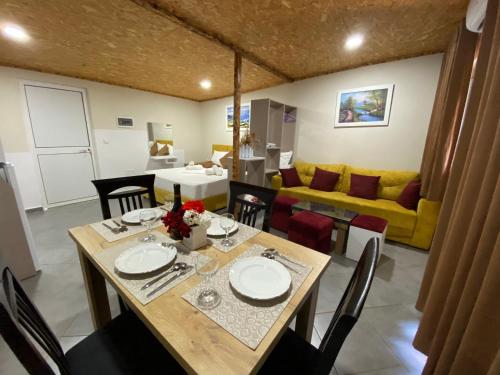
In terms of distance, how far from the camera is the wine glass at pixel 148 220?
1135 mm

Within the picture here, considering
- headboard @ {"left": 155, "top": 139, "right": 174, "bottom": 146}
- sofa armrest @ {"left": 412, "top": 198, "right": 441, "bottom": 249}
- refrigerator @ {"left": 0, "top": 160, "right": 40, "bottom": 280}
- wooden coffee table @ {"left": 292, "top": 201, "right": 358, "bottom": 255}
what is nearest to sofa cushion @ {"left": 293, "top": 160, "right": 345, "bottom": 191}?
wooden coffee table @ {"left": 292, "top": 201, "right": 358, "bottom": 255}

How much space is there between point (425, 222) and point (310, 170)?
181 cm

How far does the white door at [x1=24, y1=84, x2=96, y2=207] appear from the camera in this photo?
346cm

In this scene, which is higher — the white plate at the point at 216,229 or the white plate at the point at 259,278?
the white plate at the point at 216,229

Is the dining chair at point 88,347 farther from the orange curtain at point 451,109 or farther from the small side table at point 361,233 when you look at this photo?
the orange curtain at point 451,109

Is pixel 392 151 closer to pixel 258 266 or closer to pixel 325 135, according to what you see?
pixel 325 135

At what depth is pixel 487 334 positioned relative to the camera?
2.26 ft

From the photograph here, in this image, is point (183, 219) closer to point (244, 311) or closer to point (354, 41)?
point (244, 311)

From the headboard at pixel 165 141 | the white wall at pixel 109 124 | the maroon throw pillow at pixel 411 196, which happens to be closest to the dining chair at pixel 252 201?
the maroon throw pillow at pixel 411 196

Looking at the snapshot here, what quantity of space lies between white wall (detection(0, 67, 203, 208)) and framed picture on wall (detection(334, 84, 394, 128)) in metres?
4.01

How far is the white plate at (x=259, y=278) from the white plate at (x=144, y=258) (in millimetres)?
327

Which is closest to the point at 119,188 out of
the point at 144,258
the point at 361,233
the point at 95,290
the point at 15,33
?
the point at 95,290

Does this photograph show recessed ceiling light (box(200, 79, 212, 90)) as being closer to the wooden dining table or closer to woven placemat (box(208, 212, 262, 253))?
woven placemat (box(208, 212, 262, 253))

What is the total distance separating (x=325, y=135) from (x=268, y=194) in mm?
2796
